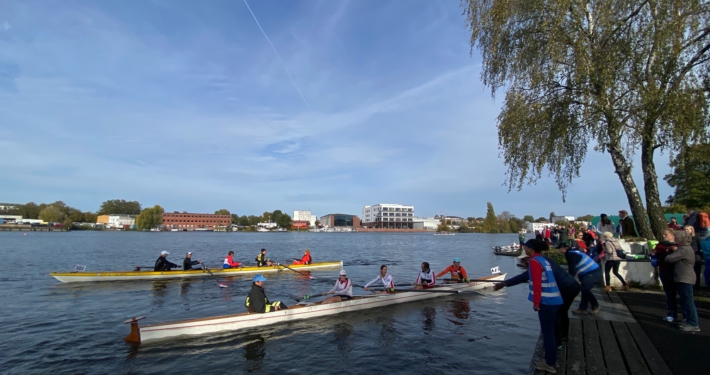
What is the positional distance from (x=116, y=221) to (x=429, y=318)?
191 meters

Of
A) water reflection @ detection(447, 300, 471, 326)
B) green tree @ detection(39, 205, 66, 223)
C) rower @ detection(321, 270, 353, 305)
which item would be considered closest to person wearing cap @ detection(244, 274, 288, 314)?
rower @ detection(321, 270, 353, 305)

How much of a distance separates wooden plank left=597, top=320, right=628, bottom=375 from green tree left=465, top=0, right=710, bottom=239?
8893 millimetres

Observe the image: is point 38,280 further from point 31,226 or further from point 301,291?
point 31,226

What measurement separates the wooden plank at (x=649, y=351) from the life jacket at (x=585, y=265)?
1.28 meters

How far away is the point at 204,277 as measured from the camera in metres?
23.5

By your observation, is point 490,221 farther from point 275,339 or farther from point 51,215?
point 51,215

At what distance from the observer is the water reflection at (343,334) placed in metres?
10.2

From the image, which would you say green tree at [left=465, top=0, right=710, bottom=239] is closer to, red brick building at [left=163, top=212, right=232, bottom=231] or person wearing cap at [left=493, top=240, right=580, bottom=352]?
person wearing cap at [left=493, top=240, right=580, bottom=352]

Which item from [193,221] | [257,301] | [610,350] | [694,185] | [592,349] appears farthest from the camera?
[193,221]

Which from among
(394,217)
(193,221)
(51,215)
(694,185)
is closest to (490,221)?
(394,217)

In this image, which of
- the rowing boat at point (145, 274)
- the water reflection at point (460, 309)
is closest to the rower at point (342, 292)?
the water reflection at point (460, 309)

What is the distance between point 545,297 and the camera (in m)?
5.75

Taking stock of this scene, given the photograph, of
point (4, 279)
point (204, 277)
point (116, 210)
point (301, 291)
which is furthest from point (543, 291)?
point (116, 210)

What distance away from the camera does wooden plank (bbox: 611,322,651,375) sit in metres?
5.52
